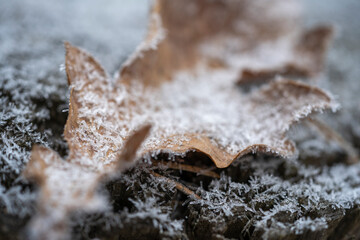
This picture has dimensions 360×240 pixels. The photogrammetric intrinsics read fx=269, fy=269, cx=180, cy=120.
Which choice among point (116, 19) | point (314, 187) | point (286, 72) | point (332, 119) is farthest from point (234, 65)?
point (116, 19)

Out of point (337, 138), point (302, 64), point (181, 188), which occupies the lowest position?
point (181, 188)

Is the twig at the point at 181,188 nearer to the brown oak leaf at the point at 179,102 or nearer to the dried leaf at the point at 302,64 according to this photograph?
the brown oak leaf at the point at 179,102

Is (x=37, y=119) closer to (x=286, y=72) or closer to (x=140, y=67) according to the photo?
(x=140, y=67)

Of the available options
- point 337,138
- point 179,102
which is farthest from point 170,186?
point 337,138

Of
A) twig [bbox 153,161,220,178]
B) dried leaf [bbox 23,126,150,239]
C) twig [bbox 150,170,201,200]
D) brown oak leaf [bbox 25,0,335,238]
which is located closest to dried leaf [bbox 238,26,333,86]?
brown oak leaf [bbox 25,0,335,238]

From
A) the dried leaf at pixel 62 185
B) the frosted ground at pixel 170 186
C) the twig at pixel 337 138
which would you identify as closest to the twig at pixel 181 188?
the frosted ground at pixel 170 186

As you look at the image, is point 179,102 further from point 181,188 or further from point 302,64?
point 302,64

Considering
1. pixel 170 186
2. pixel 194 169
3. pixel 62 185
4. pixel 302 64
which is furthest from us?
pixel 302 64

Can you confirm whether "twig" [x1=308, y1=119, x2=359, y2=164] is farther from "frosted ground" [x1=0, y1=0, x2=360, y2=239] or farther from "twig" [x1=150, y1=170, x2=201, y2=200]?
"twig" [x1=150, y1=170, x2=201, y2=200]
